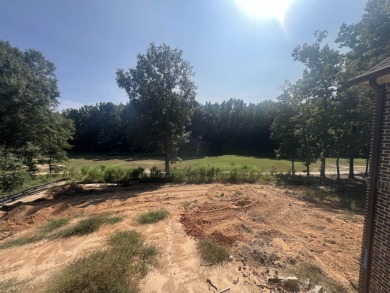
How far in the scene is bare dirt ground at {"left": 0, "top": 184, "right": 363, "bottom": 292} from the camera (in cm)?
632

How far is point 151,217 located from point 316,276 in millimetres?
6597

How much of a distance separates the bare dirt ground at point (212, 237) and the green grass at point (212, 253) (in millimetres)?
214

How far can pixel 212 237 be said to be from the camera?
8406 mm

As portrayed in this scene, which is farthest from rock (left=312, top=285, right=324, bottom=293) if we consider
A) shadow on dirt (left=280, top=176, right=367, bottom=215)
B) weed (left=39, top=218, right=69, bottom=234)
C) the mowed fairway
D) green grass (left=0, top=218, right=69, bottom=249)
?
the mowed fairway

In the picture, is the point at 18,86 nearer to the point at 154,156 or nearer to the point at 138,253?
the point at 138,253

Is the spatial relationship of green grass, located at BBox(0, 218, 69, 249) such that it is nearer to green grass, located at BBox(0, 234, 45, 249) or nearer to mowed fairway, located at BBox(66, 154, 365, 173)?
green grass, located at BBox(0, 234, 45, 249)

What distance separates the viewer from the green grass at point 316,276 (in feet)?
19.1

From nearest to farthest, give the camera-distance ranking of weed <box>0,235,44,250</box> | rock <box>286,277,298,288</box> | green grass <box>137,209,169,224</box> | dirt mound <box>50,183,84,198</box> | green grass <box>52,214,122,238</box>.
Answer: rock <box>286,277,298,288</box> < weed <box>0,235,44,250</box> < green grass <box>52,214,122,238</box> < green grass <box>137,209,169,224</box> < dirt mound <box>50,183,84,198</box>

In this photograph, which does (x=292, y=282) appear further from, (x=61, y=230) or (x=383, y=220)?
(x=61, y=230)

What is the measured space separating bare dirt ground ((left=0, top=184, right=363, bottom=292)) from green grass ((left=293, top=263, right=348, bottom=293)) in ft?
0.62

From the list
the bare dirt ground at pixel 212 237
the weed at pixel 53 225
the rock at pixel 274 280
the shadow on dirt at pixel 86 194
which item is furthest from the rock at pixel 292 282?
the shadow on dirt at pixel 86 194

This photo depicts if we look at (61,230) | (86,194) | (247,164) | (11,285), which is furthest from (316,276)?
(247,164)

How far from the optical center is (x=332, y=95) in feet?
65.5

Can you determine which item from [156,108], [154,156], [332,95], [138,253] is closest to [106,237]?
[138,253]
